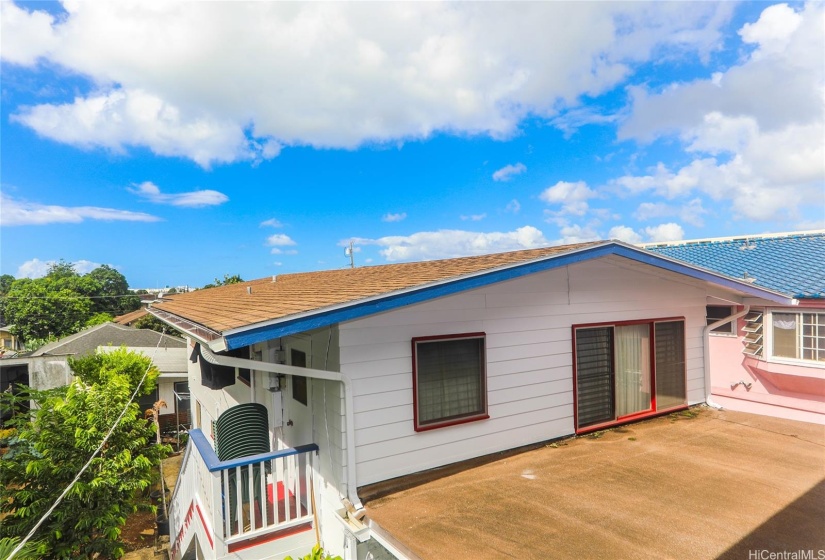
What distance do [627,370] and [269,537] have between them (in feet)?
17.4

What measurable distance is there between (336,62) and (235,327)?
27.6 ft

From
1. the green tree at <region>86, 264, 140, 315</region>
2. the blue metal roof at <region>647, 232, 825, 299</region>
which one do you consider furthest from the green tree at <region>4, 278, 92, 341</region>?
the blue metal roof at <region>647, 232, 825, 299</region>

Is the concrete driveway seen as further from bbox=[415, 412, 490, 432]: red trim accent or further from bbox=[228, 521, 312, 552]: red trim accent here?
bbox=[228, 521, 312, 552]: red trim accent

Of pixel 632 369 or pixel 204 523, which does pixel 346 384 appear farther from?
pixel 632 369

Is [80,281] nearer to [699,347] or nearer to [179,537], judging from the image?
[179,537]

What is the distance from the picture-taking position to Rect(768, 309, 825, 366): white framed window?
727cm

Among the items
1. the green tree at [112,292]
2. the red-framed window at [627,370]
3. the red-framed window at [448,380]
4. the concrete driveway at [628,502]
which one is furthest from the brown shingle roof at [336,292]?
the green tree at [112,292]

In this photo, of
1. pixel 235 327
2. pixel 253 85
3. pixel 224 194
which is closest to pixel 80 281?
pixel 224 194

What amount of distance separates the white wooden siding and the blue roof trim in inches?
15.5

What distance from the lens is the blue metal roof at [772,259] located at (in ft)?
25.0

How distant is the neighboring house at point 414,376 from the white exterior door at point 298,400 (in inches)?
1.1

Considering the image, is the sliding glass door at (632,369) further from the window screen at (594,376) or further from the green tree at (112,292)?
the green tree at (112,292)

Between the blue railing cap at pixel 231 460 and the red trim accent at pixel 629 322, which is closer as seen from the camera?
the blue railing cap at pixel 231 460

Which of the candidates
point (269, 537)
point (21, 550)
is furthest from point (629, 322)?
point (21, 550)
